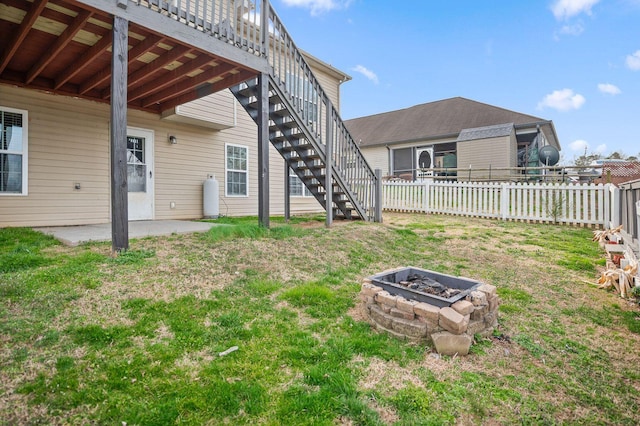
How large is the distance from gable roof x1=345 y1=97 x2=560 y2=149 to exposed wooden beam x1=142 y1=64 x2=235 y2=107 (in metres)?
13.5

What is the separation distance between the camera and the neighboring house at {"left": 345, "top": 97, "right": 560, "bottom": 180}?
14.2 meters

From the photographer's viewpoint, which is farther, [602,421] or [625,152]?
[625,152]

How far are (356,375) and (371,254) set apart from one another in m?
3.01

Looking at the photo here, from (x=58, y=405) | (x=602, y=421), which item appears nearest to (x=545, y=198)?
(x=602, y=421)

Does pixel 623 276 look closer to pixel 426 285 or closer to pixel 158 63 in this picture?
pixel 426 285

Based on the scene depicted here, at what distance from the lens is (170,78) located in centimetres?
573

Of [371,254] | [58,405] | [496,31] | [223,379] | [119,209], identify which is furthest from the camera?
[496,31]

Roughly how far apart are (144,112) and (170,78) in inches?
83.4

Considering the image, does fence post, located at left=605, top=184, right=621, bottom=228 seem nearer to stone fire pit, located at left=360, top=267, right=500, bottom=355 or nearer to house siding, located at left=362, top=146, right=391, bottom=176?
stone fire pit, located at left=360, top=267, right=500, bottom=355

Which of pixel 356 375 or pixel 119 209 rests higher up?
pixel 119 209

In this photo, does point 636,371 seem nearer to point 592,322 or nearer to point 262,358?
point 592,322

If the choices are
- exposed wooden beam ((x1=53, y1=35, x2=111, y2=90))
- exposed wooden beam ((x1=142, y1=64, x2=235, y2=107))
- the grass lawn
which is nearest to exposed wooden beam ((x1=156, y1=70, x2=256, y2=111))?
exposed wooden beam ((x1=142, y1=64, x2=235, y2=107))

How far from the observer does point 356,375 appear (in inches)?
77.2

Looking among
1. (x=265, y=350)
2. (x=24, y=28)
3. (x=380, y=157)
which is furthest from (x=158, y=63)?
(x=380, y=157)
